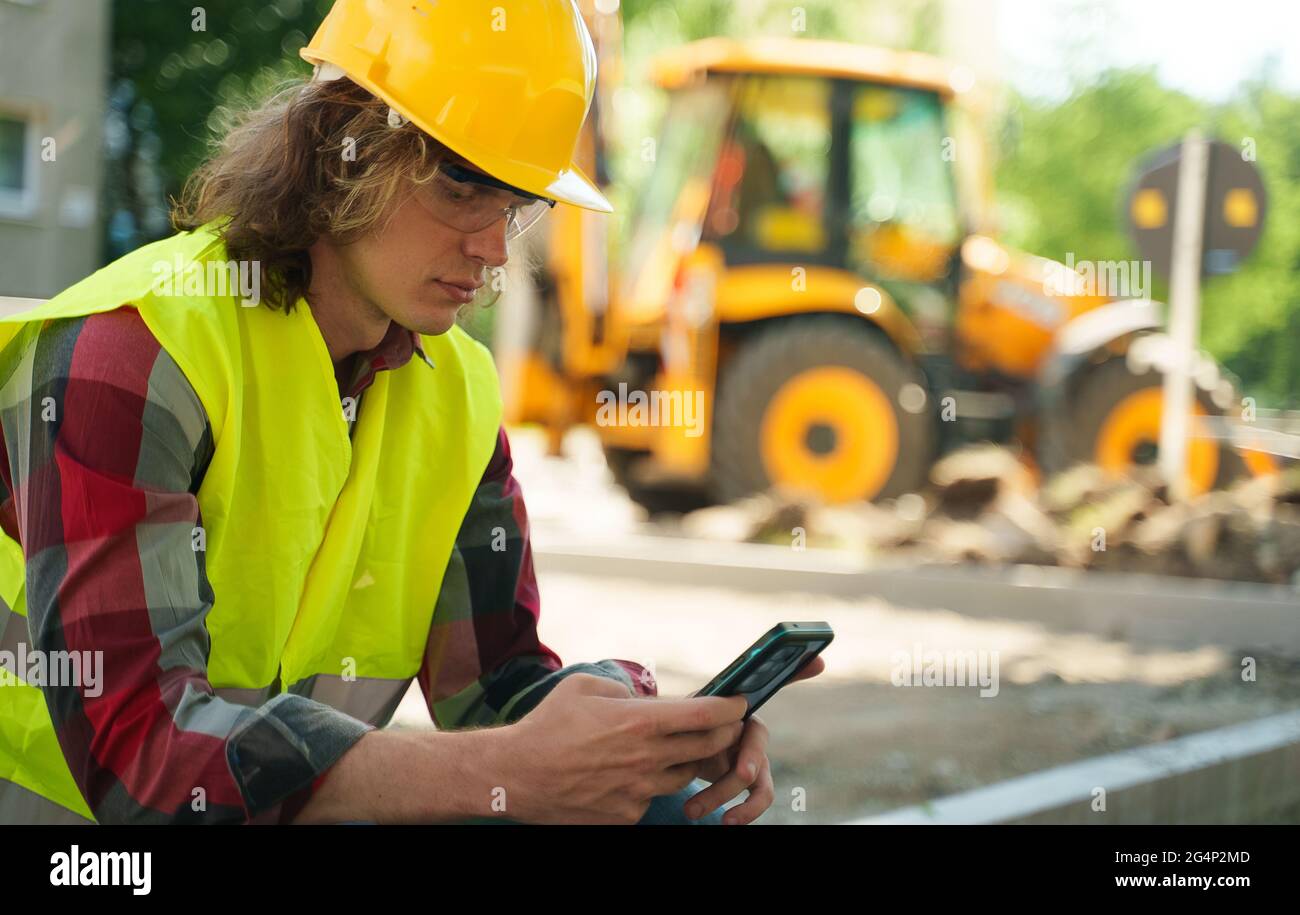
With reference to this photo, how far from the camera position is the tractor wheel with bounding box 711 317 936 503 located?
8992 millimetres

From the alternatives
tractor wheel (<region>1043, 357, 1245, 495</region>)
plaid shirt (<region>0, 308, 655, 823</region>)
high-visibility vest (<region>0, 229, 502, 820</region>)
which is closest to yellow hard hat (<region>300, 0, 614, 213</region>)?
high-visibility vest (<region>0, 229, 502, 820</region>)

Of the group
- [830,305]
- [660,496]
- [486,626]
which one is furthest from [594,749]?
[660,496]

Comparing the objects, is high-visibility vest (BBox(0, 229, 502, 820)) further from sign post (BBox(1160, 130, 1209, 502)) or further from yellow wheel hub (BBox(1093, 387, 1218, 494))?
yellow wheel hub (BBox(1093, 387, 1218, 494))

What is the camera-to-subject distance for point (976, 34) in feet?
100.0

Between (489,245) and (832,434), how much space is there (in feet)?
23.9

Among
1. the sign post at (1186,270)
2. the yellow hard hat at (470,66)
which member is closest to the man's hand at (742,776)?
the yellow hard hat at (470,66)

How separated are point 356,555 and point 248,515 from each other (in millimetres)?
211

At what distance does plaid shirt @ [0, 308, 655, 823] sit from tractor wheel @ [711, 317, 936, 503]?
739cm

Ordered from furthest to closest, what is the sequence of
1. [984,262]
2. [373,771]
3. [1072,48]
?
[1072,48] < [984,262] < [373,771]

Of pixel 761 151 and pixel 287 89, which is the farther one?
pixel 761 151

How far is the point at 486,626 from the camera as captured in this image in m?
2.13
